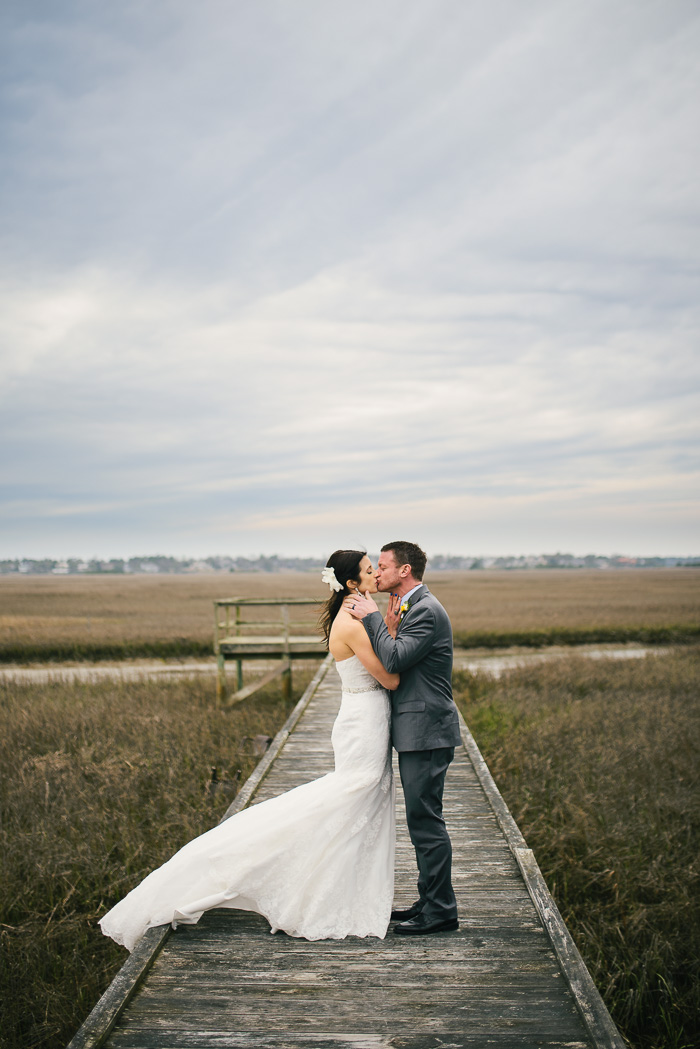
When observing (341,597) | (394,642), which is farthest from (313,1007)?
(341,597)

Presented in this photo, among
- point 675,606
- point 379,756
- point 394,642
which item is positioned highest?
point 394,642

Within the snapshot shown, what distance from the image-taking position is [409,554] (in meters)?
3.88

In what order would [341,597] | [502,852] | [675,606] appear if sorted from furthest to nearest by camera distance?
[675,606] < [502,852] < [341,597]

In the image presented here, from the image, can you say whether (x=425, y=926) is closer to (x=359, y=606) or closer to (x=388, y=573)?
(x=359, y=606)

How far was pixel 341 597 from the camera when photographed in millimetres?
4016

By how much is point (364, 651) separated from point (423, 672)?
14.0 inches

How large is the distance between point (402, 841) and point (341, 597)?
257 cm

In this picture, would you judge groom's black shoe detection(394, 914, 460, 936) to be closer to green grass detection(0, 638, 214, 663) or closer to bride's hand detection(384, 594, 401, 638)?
bride's hand detection(384, 594, 401, 638)

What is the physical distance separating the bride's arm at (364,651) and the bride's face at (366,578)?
0.19 m

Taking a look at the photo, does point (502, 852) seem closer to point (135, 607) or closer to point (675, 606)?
point (675, 606)

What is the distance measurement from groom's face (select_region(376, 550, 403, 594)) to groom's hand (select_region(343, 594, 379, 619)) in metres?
0.10

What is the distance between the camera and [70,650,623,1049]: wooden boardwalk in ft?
9.66

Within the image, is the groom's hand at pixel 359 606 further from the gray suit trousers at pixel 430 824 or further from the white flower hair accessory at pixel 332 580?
the gray suit trousers at pixel 430 824

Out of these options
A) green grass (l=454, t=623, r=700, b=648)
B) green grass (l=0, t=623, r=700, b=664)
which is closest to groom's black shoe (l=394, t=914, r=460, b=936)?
green grass (l=0, t=623, r=700, b=664)
